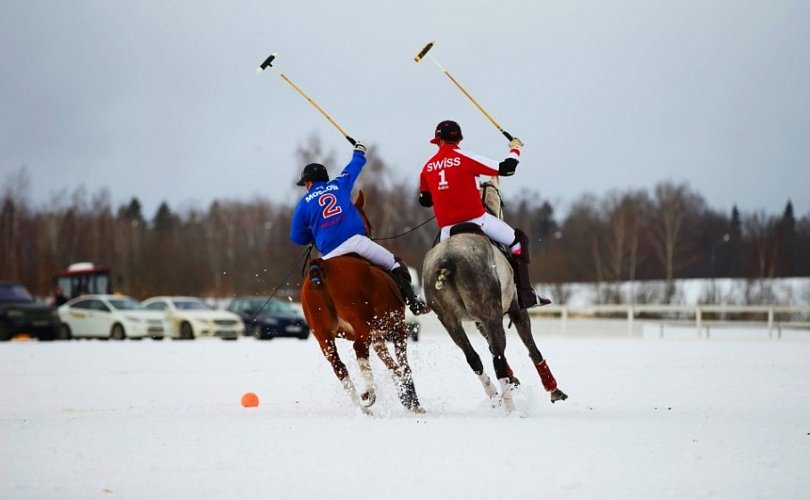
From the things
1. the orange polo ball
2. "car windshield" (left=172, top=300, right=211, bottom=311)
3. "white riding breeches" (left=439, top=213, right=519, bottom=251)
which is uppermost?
"white riding breeches" (left=439, top=213, right=519, bottom=251)

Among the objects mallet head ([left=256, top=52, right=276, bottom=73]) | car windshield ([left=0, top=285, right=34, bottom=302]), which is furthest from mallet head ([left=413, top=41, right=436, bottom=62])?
car windshield ([left=0, top=285, right=34, bottom=302])

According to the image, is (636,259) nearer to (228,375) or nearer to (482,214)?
(228,375)

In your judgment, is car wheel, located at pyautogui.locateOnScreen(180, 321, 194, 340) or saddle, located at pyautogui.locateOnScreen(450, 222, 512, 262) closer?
saddle, located at pyautogui.locateOnScreen(450, 222, 512, 262)

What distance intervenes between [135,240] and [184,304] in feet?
170

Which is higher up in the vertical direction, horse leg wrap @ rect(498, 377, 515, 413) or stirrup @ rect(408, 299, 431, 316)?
stirrup @ rect(408, 299, 431, 316)

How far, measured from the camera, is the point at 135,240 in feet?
273

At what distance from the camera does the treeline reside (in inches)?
2143

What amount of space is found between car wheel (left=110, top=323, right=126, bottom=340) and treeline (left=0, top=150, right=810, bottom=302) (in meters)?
13.2

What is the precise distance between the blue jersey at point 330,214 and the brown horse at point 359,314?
27 centimetres

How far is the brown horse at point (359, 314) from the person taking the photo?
927cm

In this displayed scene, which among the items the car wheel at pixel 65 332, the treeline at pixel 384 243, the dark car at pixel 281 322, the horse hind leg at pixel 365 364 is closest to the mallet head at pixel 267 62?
the horse hind leg at pixel 365 364

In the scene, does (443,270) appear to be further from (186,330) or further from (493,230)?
(186,330)

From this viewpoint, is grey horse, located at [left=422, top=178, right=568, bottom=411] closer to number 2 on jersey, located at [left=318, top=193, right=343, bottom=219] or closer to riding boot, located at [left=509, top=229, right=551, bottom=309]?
riding boot, located at [left=509, top=229, right=551, bottom=309]

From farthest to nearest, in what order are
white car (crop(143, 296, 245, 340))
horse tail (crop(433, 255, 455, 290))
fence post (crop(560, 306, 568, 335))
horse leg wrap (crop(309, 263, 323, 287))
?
fence post (crop(560, 306, 568, 335)) < white car (crop(143, 296, 245, 340)) < horse leg wrap (crop(309, 263, 323, 287)) < horse tail (crop(433, 255, 455, 290))
